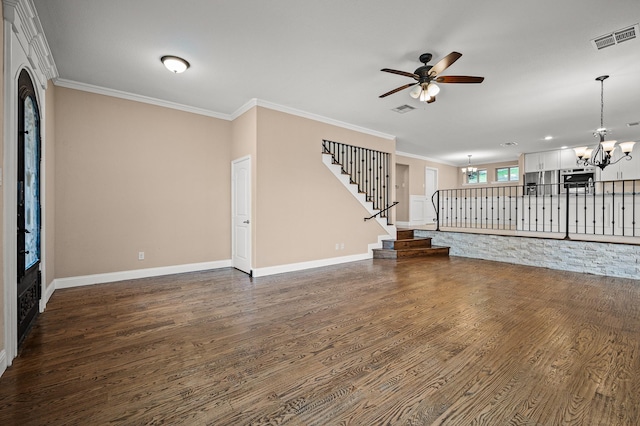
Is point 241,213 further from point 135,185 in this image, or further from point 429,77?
point 429,77

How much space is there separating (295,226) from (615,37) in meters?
4.72

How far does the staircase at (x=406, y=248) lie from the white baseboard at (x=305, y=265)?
36 cm

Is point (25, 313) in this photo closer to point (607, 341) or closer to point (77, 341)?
point (77, 341)

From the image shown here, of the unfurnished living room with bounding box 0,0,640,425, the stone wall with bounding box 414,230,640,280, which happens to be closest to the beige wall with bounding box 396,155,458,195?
the unfurnished living room with bounding box 0,0,640,425

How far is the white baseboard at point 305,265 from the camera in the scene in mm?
4949

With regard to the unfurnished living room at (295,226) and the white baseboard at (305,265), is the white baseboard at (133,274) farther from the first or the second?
the white baseboard at (305,265)

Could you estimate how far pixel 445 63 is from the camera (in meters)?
3.14

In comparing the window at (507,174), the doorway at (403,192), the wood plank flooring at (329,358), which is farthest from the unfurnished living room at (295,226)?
the window at (507,174)

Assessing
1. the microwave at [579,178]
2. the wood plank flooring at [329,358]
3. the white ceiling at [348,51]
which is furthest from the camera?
the microwave at [579,178]

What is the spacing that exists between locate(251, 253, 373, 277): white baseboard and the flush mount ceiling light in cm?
309

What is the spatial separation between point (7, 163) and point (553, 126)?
28.6 feet

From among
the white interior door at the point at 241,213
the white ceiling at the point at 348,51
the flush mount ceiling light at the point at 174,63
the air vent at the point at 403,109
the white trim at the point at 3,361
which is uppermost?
the air vent at the point at 403,109

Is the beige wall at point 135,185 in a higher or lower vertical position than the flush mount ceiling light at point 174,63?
lower

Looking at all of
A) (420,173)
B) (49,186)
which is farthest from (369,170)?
(49,186)
